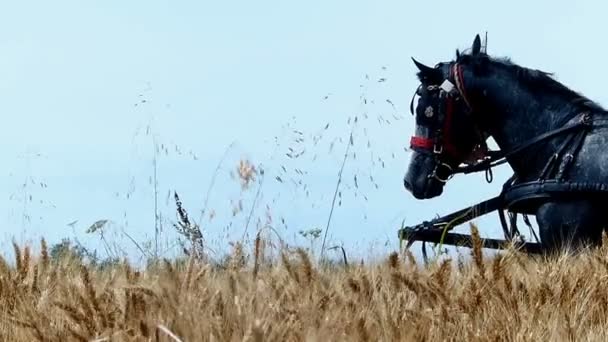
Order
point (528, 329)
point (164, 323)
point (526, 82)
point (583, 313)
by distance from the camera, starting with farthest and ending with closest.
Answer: point (526, 82) < point (583, 313) < point (528, 329) < point (164, 323)

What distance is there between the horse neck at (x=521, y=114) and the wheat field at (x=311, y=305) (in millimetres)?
4446

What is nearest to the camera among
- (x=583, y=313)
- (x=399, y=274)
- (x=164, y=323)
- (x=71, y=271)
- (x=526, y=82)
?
(x=164, y=323)

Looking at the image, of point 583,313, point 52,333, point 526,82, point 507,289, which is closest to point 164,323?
point 52,333

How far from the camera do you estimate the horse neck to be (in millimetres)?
7770

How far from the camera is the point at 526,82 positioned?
7.89 meters

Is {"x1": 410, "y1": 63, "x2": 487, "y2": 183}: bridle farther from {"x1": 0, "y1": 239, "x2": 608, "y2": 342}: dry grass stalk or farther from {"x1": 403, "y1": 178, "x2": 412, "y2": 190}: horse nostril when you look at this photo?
{"x1": 0, "y1": 239, "x2": 608, "y2": 342}: dry grass stalk

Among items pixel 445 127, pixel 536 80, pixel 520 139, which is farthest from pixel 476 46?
pixel 520 139

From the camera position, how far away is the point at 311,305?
258 cm

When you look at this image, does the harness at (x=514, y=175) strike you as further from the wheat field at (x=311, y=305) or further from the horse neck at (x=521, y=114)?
the wheat field at (x=311, y=305)

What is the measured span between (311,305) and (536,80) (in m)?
5.62

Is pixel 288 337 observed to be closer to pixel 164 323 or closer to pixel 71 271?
pixel 164 323

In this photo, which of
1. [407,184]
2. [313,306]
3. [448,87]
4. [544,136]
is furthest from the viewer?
[407,184]

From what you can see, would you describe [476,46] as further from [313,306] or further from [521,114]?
[313,306]

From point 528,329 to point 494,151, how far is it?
5.80 metres
